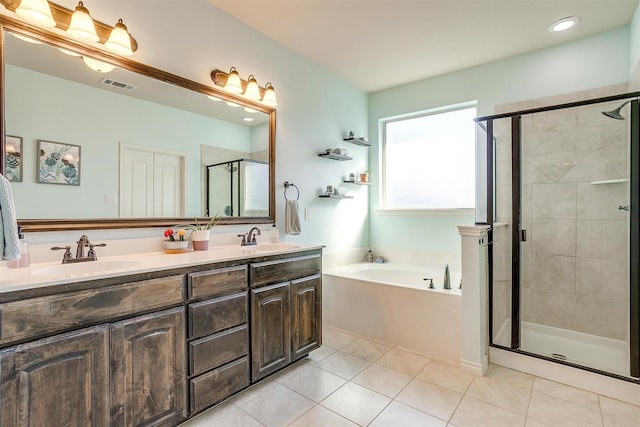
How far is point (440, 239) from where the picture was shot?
3.38 metres

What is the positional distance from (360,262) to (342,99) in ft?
6.29

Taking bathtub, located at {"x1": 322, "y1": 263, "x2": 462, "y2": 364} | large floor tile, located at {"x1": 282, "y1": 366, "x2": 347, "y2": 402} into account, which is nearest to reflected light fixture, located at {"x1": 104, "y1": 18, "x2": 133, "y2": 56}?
large floor tile, located at {"x1": 282, "y1": 366, "x2": 347, "y2": 402}

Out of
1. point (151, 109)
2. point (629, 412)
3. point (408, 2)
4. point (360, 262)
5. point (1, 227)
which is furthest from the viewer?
point (360, 262)

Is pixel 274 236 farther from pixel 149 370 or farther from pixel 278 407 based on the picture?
pixel 149 370

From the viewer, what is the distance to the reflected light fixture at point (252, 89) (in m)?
2.42

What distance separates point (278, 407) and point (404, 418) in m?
0.72

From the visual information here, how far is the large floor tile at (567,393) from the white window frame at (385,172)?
5.27ft

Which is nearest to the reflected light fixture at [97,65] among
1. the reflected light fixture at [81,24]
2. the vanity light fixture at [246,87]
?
the reflected light fixture at [81,24]

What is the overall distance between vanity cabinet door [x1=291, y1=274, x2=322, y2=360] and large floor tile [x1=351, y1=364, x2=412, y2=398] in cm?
42

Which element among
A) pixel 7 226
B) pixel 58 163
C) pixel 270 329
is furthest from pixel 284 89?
pixel 7 226

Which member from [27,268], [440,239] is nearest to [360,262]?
[440,239]

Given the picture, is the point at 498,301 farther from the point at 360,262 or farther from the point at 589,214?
the point at 360,262

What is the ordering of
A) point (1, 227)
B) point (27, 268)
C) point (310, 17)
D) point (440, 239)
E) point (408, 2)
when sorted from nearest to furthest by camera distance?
point (1, 227) < point (27, 268) < point (408, 2) < point (310, 17) < point (440, 239)

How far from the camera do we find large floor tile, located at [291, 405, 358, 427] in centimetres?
167
